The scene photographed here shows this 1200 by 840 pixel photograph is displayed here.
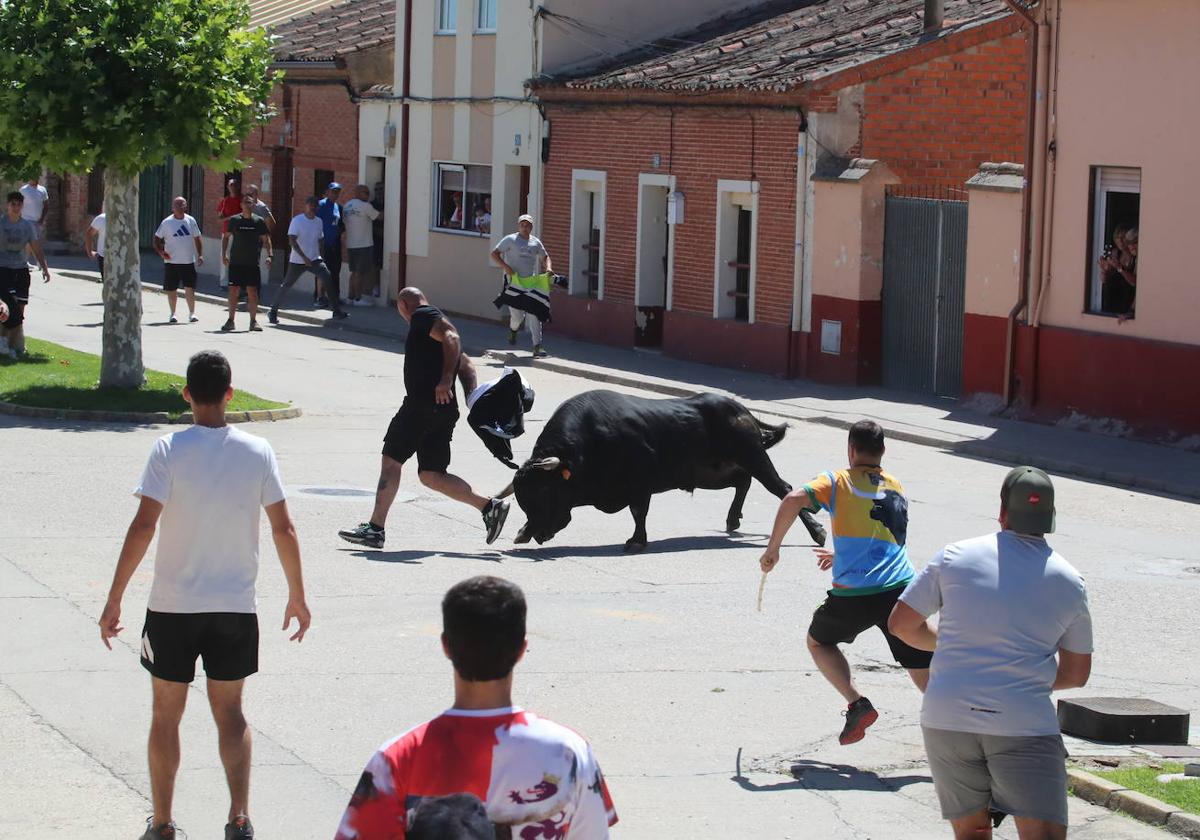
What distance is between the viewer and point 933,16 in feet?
77.3

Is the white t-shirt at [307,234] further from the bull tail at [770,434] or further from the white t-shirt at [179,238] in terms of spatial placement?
the bull tail at [770,434]

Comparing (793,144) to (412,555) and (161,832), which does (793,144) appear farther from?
(161,832)

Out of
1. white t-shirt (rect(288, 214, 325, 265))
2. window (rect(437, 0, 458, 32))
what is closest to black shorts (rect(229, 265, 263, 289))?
white t-shirt (rect(288, 214, 325, 265))

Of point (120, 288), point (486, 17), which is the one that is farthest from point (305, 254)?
point (120, 288)

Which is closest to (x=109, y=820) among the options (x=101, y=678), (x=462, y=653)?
(x=101, y=678)

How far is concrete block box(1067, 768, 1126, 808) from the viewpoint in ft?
23.7

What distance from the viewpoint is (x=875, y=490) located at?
7871mm

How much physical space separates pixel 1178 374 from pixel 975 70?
687cm

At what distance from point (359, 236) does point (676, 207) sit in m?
8.60

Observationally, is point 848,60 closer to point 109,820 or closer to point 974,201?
point 974,201

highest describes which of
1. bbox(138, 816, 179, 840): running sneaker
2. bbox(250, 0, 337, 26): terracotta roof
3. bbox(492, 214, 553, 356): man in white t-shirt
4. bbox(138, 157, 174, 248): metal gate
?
bbox(250, 0, 337, 26): terracotta roof

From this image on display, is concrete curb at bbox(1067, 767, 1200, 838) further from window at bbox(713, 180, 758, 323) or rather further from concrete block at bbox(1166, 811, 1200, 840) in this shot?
window at bbox(713, 180, 758, 323)

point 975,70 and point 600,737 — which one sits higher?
point 975,70

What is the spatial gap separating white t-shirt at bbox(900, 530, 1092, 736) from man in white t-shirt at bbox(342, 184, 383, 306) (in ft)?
88.2
